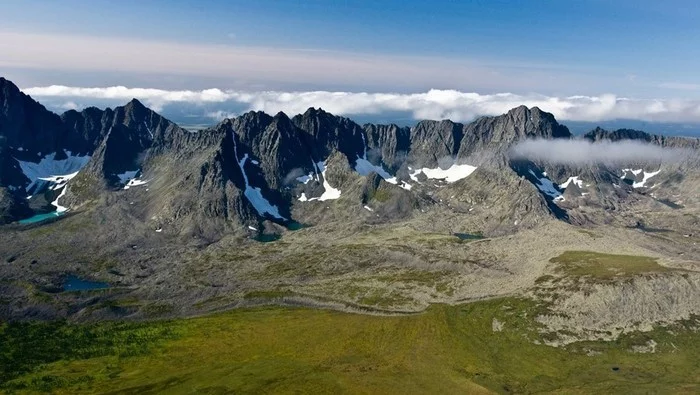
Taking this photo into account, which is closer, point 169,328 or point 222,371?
point 222,371

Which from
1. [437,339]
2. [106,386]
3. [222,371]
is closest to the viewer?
[106,386]

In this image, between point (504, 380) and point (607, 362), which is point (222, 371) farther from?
point (607, 362)

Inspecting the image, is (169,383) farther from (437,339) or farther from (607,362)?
(607,362)

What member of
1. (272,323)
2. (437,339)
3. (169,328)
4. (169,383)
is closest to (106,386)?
(169,383)

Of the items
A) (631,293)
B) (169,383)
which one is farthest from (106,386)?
(631,293)

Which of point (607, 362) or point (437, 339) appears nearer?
point (607, 362)

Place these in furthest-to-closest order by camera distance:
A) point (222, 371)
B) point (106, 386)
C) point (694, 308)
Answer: point (694, 308) → point (222, 371) → point (106, 386)
